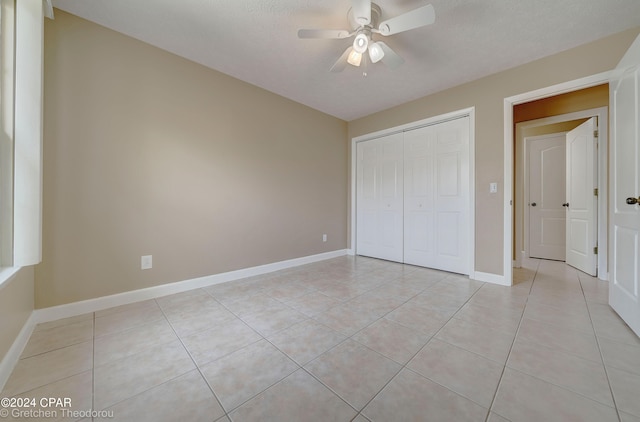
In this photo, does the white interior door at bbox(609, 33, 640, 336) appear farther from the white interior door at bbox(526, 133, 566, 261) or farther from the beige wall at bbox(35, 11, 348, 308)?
the beige wall at bbox(35, 11, 348, 308)

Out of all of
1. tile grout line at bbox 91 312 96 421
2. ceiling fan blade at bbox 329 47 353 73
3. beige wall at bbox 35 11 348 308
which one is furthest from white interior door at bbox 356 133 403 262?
tile grout line at bbox 91 312 96 421

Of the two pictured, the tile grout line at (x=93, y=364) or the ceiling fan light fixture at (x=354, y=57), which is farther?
the ceiling fan light fixture at (x=354, y=57)

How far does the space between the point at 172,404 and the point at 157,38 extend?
2.85 metres

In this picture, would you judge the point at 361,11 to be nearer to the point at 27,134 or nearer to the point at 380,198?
the point at 27,134

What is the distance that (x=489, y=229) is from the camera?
271 cm

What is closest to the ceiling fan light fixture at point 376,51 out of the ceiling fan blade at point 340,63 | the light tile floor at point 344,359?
the ceiling fan blade at point 340,63

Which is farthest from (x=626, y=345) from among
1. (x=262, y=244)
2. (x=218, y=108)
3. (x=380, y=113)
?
(x=218, y=108)

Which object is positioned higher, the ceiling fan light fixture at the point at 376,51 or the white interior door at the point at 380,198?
the ceiling fan light fixture at the point at 376,51

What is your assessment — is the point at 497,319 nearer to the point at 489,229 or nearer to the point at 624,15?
the point at 489,229

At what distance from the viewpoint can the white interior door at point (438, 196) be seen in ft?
Answer: 9.75

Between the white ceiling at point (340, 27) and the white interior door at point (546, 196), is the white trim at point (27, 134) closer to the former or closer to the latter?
the white ceiling at point (340, 27)

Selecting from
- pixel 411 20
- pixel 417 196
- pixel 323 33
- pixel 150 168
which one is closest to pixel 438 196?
pixel 417 196

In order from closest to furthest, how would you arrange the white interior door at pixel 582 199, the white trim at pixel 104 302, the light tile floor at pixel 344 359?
the light tile floor at pixel 344 359 < the white trim at pixel 104 302 < the white interior door at pixel 582 199

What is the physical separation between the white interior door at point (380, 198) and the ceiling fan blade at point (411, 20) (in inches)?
80.9
